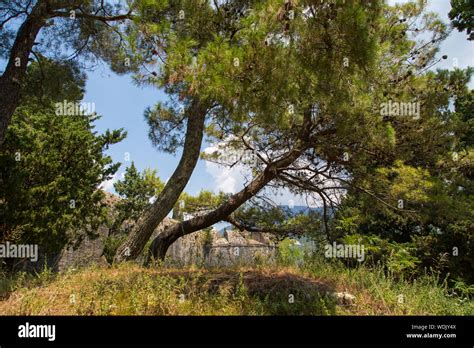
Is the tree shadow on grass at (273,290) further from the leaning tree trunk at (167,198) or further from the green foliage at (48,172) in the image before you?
the green foliage at (48,172)

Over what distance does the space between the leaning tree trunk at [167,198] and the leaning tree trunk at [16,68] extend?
2271 millimetres

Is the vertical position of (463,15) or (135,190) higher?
(463,15)

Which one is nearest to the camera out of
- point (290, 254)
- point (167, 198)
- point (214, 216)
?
point (167, 198)

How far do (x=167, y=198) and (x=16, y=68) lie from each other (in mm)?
2808

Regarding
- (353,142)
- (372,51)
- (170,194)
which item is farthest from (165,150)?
(372,51)

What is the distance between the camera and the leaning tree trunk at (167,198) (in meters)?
5.62

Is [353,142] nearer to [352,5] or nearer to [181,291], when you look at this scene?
[352,5]

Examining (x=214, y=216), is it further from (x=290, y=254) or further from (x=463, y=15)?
(x=463, y=15)

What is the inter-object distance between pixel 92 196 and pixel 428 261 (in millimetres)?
8226

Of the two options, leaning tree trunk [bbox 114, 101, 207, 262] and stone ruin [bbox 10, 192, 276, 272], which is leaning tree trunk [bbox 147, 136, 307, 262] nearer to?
leaning tree trunk [bbox 114, 101, 207, 262]

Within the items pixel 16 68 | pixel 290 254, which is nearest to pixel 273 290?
pixel 290 254

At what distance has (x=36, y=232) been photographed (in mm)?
6816

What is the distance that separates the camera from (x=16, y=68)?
4.89m

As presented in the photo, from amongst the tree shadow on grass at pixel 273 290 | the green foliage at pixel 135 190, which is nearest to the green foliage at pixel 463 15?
the tree shadow on grass at pixel 273 290
